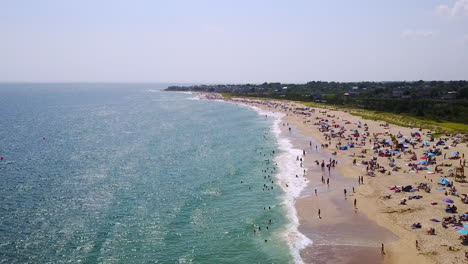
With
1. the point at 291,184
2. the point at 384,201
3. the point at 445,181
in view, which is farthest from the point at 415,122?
the point at 384,201

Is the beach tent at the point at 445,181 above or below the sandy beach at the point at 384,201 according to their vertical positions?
above

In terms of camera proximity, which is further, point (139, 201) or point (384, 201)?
point (139, 201)

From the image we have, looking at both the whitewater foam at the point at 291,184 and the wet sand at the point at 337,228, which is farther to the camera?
the whitewater foam at the point at 291,184

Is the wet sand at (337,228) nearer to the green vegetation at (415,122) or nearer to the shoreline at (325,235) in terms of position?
the shoreline at (325,235)

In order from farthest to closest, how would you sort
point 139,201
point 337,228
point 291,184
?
point 291,184, point 139,201, point 337,228

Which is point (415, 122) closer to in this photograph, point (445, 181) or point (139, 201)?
point (445, 181)

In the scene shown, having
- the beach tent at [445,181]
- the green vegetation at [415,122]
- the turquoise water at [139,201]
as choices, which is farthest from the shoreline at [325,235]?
the green vegetation at [415,122]

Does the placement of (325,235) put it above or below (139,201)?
below
